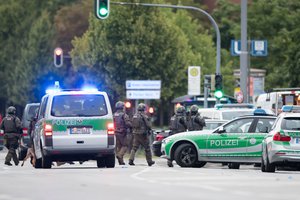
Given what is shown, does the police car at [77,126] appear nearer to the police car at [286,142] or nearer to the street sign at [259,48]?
the police car at [286,142]

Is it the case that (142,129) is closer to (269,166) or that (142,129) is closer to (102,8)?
(269,166)

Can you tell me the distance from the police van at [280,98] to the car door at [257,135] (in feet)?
37.4

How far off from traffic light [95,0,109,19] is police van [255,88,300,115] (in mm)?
7355

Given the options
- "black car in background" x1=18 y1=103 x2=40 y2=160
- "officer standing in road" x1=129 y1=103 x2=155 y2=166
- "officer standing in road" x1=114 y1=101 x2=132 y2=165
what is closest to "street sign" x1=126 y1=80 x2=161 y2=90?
"black car in background" x1=18 y1=103 x2=40 y2=160

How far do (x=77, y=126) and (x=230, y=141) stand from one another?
13.7ft

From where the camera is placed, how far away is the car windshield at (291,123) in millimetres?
28250

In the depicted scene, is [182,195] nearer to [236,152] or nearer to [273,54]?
[236,152]

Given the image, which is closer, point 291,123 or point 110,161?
point 291,123

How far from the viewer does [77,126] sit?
2941 cm

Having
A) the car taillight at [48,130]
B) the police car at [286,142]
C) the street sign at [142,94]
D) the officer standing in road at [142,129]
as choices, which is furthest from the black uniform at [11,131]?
the street sign at [142,94]

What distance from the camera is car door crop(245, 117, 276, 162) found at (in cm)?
3128

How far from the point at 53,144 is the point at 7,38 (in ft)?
253

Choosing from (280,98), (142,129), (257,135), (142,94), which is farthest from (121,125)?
(142,94)

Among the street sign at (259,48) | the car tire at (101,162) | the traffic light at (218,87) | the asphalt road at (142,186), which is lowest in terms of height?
the car tire at (101,162)
